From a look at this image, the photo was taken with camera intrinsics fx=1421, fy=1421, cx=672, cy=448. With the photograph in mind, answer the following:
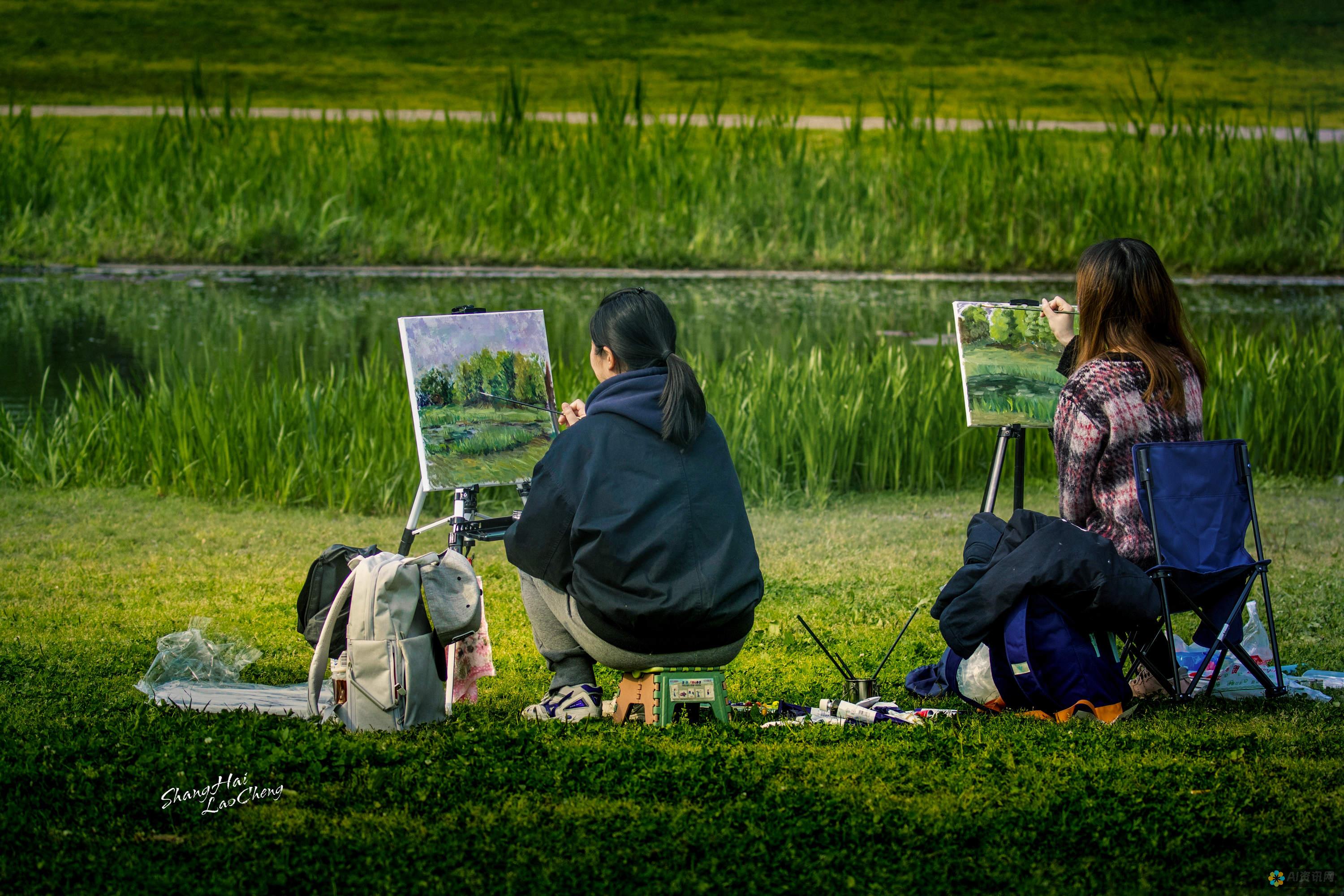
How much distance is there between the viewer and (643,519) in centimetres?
353

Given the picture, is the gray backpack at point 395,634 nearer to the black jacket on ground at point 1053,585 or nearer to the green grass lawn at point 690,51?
the black jacket on ground at point 1053,585

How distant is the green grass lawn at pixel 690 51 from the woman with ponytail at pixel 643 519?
36.2ft

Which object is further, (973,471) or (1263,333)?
(1263,333)

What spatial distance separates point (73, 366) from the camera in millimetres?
9398

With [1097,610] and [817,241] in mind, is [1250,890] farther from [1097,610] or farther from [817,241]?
[817,241]

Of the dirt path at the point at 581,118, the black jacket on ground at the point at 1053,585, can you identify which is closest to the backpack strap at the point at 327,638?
the black jacket on ground at the point at 1053,585

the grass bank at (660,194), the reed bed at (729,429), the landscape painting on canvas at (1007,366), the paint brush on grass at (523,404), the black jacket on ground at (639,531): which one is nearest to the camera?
the black jacket on ground at (639,531)

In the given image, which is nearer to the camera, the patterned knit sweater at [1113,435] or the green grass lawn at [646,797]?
the green grass lawn at [646,797]

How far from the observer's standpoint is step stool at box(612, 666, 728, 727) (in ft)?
12.1

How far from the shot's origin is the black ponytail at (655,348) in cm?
354

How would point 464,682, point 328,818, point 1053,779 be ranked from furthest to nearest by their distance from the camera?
point 464,682
point 1053,779
point 328,818

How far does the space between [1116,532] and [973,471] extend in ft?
12.6

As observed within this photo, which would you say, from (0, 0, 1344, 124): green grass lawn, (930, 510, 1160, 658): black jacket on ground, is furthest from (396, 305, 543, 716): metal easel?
(0, 0, 1344, 124): green grass lawn

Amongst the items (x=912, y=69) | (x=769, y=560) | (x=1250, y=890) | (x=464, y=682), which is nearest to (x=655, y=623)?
(x=464, y=682)
